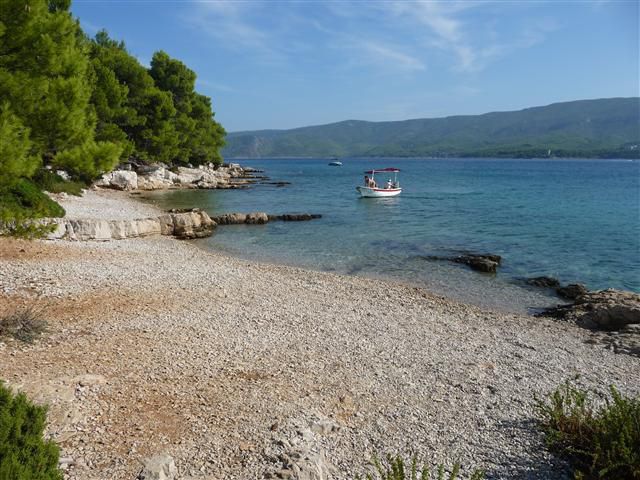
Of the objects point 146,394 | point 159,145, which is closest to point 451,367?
point 146,394

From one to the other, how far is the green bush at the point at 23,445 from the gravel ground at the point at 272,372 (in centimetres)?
132

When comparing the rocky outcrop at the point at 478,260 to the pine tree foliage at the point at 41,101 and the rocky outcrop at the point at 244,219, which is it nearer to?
the rocky outcrop at the point at 244,219

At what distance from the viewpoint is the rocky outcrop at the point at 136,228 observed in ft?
63.4

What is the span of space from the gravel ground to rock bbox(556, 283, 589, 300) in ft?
13.0

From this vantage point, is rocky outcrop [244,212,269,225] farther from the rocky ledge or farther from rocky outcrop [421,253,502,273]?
the rocky ledge

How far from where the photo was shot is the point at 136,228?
914 inches

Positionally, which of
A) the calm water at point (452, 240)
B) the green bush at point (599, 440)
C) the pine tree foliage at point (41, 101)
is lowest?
the calm water at point (452, 240)

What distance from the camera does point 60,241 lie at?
58.6 feet

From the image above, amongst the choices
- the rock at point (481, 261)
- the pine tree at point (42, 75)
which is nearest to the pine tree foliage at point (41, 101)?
the pine tree at point (42, 75)

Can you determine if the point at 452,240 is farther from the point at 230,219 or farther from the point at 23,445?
the point at 23,445

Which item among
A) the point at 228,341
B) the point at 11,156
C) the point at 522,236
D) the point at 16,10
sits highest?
the point at 16,10

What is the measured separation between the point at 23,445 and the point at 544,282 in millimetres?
18341

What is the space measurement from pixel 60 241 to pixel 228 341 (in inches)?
457

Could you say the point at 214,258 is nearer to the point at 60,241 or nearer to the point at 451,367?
the point at 60,241
